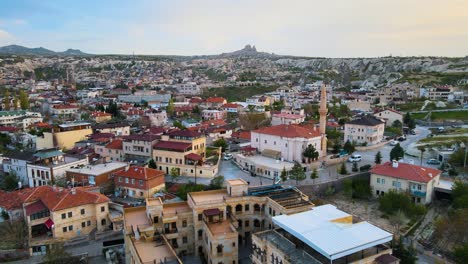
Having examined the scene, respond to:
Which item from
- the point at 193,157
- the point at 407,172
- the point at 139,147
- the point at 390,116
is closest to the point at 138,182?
the point at 193,157

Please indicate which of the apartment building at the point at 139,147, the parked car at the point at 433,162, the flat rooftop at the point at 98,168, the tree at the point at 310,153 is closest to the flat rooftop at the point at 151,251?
the flat rooftop at the point at 98,168

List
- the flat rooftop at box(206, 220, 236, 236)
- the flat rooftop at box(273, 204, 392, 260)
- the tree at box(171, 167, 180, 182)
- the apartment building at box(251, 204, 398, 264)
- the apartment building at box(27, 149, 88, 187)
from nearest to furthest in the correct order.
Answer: the flat rooftop at box(273, 204, 392, 260)
the apartment building at box(251, 204, 398, 264)
the flat rooftop at box(206, 220, 236, 236)
the apartment building at box(27, 149, 88, 187)
the tree at box(171, 167, 180, 182)

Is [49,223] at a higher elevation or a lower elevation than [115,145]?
lower

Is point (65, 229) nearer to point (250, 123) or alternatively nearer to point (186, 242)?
point (186, 242)

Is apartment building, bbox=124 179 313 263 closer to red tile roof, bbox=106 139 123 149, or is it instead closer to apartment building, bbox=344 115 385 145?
red tile roof, bbox=106 139 123 149

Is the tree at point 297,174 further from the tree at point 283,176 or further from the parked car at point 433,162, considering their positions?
the parked car at point 433,162

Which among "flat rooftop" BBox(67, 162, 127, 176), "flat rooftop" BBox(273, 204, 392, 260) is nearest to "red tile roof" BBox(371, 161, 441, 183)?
"flat rooftop" BBox(273, 204, 392, 260)

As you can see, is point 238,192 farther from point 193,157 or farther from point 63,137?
point 63,137
